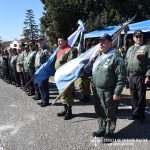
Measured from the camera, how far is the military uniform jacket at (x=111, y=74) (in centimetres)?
550

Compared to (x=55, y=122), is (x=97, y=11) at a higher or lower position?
higher

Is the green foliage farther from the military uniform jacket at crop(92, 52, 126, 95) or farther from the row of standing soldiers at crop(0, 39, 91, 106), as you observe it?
the military uniform jacket at crop(92, 52, 126, 95)

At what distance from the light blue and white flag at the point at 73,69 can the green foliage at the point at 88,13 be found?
22100 millimetres

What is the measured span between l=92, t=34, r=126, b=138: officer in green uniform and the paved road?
0.34 m

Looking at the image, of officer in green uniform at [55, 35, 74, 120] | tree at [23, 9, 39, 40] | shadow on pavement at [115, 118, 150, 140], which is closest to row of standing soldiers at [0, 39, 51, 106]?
officer in green uniform at [55, 35, 74, 120]

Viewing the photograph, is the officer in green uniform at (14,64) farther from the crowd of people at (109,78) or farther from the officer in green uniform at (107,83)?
the officer in green uniform at (107,83)

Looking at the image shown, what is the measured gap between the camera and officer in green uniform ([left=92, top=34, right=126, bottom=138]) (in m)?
5.54

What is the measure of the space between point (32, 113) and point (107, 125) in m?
3.11

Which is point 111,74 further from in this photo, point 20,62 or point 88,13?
point 88,13

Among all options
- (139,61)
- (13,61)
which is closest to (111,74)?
(139,61)

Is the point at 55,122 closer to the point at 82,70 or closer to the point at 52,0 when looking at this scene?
the point at 82,70

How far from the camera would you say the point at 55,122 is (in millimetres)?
7398

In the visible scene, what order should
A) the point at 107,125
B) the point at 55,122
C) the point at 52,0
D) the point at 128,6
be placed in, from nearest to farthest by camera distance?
the point at 107,125 → the point at 55,122 → the point at 128,6 → the point at 52,0

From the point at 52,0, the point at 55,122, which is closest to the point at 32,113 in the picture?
the point at 55,122
